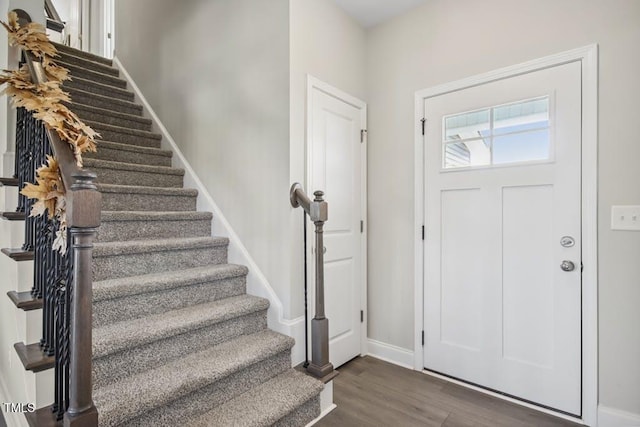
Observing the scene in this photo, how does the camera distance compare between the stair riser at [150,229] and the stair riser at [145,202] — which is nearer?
the stair riser at [150,229]

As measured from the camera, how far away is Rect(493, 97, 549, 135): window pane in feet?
6.93

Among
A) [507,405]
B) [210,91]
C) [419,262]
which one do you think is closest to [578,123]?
[419,262]

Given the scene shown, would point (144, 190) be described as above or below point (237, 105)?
below

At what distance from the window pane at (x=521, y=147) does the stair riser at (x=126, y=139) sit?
307cm

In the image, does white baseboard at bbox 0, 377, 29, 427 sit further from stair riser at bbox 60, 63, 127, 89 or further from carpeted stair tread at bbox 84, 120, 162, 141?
stair riser at bbox 60, 63, 127, 89

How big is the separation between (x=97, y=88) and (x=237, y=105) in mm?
2081

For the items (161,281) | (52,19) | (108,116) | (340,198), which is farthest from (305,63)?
(52,19)

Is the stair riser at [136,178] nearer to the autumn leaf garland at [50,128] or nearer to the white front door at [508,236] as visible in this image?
the autumn leaf garland at [50,128]

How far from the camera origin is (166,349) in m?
1.74

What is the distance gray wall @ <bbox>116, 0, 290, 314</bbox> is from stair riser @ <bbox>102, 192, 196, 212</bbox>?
0.25 metres

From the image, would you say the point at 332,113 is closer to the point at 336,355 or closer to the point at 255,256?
the point at 255,256

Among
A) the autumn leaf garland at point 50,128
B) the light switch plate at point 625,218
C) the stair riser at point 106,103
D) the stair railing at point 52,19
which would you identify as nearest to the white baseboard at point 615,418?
the light switch plate at point 625,218

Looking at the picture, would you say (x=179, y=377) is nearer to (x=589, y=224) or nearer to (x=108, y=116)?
(x=589, y=224)

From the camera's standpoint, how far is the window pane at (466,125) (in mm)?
2340
